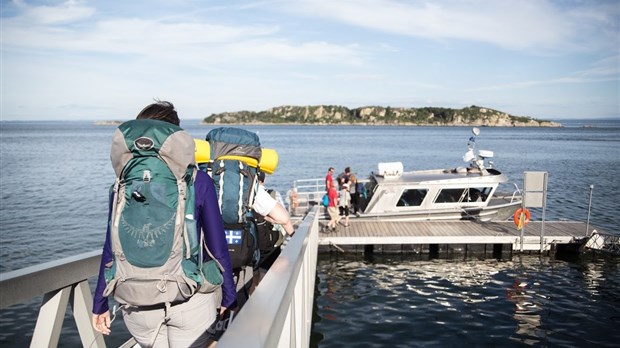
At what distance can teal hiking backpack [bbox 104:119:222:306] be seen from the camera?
2.16 m

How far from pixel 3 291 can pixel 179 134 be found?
1.25m

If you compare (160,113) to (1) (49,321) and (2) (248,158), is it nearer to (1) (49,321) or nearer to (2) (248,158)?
(2) (248,158)

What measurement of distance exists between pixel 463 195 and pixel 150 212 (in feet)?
59.4

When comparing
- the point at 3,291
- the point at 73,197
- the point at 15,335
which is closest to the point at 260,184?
the point at 3,291

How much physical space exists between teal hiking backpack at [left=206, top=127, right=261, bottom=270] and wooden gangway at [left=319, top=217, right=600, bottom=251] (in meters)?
13.1

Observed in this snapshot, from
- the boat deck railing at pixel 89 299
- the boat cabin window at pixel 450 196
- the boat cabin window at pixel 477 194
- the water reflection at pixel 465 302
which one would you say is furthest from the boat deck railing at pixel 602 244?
the boat deck railing at pixel 89 299

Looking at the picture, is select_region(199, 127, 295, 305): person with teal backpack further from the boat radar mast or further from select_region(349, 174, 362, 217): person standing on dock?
the boat radar mast

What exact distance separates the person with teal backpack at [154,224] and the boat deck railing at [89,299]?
1.40 feet

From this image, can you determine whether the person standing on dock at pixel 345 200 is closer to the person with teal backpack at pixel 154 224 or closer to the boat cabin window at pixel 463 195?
the boat cabin window at pixel 463 195

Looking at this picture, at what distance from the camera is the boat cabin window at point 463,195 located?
1895 centimetres

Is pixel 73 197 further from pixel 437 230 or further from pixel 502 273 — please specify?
pixel 502 273

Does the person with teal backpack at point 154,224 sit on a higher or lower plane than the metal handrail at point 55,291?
higher

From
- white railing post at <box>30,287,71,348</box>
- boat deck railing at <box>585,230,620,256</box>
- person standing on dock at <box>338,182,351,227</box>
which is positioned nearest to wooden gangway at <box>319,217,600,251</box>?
boat deck railing at <box>585,230,620,256</box>

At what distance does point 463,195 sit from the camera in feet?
62.0
